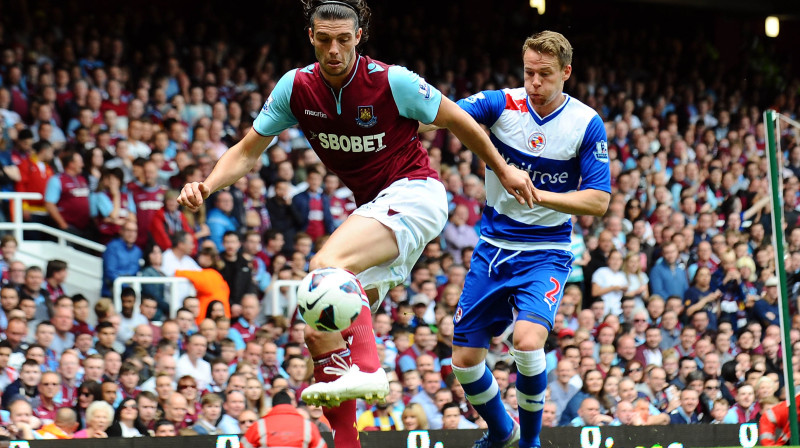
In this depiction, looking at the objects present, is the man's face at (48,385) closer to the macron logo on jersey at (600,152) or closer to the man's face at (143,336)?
the man's face at (143,336)

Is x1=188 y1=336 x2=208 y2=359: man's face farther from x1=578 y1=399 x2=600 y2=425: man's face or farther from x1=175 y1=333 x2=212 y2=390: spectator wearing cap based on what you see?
x1=578 y1=399 x2=600 y2=425: man's face

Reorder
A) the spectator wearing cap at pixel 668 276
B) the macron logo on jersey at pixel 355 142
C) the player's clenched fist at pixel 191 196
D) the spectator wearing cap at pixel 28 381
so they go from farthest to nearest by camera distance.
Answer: the spectator wearing cap at pixel 668 276, the spectator wearing cap at pixel 28 381, the macron logo on jersey at pixel 355 142, the player's clenched fist at pixel 191 196

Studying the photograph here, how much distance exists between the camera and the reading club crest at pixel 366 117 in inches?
217

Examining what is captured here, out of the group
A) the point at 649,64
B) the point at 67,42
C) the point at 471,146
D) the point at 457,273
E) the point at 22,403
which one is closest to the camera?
the point at 471,146

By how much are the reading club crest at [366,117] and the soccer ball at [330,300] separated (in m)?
0.82

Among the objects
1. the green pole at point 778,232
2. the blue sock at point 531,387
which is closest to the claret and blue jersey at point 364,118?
the blue sock at point 531,387

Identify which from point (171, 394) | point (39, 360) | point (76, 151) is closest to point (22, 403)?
point (39, 360)

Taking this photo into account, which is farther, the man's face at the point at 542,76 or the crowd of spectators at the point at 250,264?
the crowd of spectators at the point at 250,264

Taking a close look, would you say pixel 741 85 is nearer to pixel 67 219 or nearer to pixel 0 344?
pixel 67 219

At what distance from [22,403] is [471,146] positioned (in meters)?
4.39

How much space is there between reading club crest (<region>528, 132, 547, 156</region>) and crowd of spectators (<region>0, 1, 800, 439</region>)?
3.48 metres

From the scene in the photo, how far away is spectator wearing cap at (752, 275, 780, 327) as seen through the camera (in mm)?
12891

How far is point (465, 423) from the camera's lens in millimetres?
9828

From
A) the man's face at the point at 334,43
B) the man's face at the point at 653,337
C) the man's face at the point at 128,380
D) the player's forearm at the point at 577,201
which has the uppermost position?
the man's face at the point at 334,43
